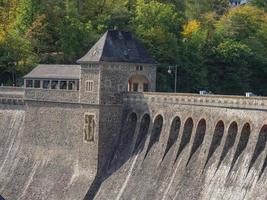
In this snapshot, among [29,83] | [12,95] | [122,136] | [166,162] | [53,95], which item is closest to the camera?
[166,162]

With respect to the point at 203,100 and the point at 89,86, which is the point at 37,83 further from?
the point at 203,100

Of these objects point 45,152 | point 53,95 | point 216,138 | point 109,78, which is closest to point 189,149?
point 216,138

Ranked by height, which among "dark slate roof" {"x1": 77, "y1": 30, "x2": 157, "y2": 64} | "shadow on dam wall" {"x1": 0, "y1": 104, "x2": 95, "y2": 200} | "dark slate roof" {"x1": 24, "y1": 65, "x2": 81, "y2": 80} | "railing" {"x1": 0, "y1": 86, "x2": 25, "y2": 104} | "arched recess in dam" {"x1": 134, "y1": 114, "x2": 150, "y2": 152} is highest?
"dark slate roof" {"x1": 77, "y1": 30, "x2": 157, "y2": 64}

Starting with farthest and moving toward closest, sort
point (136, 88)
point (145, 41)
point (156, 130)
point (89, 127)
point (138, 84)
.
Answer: point (145, 41) → point (136, 88) → point (138, 84) → point (89, 127) → point (156, 130)

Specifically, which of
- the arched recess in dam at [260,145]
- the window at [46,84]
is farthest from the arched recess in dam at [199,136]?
the window at [46,84]

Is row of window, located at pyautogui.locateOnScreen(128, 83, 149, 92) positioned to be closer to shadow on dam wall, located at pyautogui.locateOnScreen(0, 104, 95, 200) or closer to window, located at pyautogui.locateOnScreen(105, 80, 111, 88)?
window, located at pyautogui.locateOnScreen(105, 80, 111, 88)

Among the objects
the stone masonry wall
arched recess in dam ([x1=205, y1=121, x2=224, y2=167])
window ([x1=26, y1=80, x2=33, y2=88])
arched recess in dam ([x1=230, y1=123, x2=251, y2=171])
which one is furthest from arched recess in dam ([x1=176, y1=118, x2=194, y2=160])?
window ([x1=26, y1=80, x2=33, y2=88])
